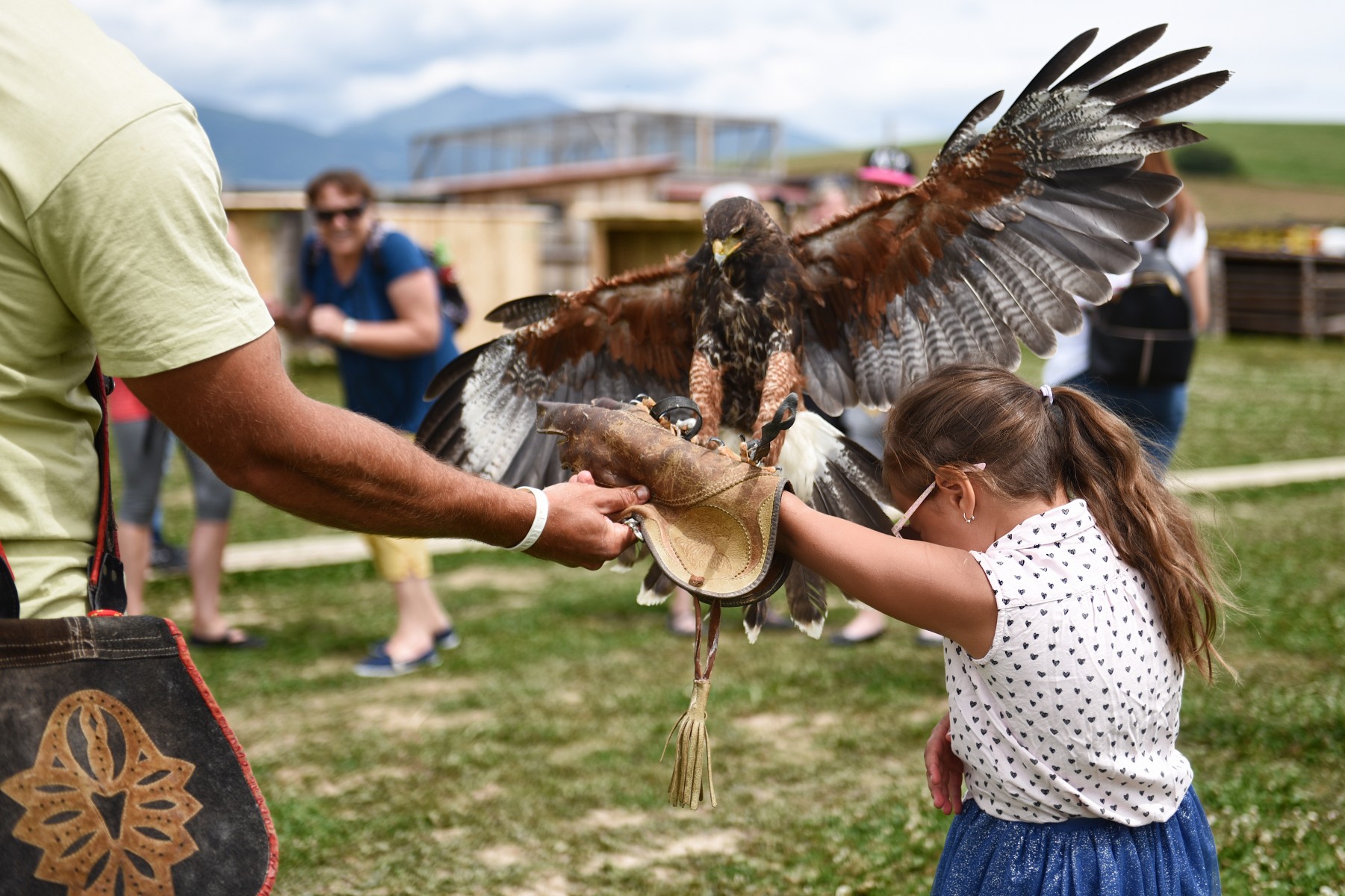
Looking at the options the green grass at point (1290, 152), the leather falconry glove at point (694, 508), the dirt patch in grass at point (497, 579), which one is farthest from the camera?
the green grass at point (1290, 152)

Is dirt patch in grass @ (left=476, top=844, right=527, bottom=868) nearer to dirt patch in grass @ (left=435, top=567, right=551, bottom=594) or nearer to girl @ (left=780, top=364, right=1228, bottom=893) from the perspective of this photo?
girl @ (left=780, top=364, right=1228, bottom=893)

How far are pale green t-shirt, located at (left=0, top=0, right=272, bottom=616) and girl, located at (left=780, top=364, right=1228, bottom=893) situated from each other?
39.3 inches

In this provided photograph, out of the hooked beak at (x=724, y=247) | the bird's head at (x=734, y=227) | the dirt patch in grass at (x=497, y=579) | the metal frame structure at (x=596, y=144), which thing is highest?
the metal frame structure at (x=596, y=144)

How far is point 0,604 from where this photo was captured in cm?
153

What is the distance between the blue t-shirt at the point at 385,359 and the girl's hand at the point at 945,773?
11.3 ft

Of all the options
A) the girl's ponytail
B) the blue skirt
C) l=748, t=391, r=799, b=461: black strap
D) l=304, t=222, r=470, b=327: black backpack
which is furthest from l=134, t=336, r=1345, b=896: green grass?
l=304, t=222, r=470, b=327: black backpack

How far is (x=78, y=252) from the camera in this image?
145 cm

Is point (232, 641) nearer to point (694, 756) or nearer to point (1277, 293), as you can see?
point (694, 756)

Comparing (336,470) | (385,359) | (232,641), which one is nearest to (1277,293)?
(385,359)

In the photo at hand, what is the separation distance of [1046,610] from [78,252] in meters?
1.49

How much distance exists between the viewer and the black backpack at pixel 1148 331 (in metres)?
4.46

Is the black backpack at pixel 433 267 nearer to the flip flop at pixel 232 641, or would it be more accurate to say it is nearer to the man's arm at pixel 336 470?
the flip flop at pixel 232 641

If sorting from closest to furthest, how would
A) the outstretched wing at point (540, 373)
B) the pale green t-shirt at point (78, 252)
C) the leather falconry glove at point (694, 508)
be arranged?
1. the pale green t-shirt at point (78, 252)
2. the leather falconry glove at point (694, 508)
3. the outstretched wing at point (540, 373)

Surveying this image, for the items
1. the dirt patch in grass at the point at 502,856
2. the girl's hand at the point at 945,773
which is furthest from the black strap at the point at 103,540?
the dirt patch in grass at the point at 502,856
